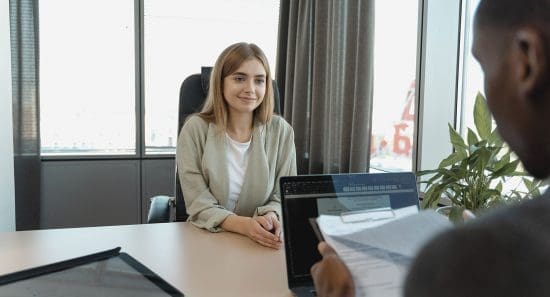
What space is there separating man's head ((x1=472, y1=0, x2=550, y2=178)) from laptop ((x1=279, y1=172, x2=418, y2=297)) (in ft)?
1.82

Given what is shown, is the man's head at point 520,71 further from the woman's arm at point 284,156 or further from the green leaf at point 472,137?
the woman's arm at point 284,156

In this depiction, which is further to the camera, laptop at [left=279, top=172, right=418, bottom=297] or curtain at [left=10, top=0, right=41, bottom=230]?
curtain at [left=10, top=0, right=41, bottom=230]

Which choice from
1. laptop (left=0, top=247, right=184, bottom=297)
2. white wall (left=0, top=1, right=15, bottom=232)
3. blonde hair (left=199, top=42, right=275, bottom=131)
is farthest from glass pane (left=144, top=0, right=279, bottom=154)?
laptop (left=0, top=247, right=184, bottom=297)

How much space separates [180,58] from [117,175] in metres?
0.91

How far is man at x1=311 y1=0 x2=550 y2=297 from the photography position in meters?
0.27

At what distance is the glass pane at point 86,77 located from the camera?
285 centimetres

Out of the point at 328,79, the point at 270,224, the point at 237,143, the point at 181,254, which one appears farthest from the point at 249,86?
the point at 328,79

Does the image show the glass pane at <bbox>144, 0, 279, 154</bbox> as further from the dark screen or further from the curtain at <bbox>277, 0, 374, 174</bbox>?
the dark screen

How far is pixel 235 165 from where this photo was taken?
1.60m

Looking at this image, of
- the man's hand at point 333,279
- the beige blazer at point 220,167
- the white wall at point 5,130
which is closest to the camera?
the man's hand at point 333,279

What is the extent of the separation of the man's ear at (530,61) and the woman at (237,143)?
1194 millimetres

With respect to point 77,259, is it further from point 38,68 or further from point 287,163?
point 38,68

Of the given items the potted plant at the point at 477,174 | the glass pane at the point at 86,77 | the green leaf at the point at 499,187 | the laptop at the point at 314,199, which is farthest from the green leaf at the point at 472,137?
the glass pane at the point at 86,77

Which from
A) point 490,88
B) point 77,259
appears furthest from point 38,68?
point 490,88
